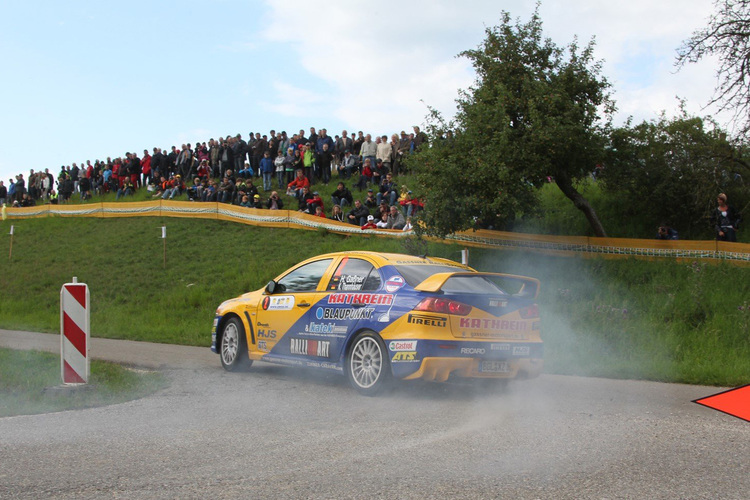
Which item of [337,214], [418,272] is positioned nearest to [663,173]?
[337,214]

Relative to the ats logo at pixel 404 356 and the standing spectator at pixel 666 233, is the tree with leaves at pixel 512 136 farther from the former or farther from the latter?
the ats logo at pixel 404 356

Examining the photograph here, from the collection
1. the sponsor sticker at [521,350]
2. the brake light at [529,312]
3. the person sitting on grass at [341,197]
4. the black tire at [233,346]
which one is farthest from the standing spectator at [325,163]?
the sponsor sticker at [521,350]

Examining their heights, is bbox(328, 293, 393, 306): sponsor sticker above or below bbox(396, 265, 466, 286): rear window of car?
below

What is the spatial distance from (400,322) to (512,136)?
1219 centimetres

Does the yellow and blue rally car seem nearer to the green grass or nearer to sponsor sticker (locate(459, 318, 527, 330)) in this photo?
sponsor sticker (locate(459, 318, 527, 330))

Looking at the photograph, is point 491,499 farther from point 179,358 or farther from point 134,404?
point 179,358

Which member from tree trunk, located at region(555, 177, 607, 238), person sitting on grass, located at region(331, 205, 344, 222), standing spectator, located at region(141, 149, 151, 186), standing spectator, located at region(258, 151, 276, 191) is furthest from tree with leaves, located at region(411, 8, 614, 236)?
standing spectator, located at region(141, 149, 151, 186)

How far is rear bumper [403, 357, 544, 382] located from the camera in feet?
26.1

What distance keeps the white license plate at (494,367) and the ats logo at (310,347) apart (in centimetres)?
189

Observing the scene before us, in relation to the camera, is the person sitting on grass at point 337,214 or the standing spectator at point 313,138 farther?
the standing spectator at point 313,138

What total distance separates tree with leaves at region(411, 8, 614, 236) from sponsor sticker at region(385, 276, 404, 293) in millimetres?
9495

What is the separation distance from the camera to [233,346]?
1070 centimetres

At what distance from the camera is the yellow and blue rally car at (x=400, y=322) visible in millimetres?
8094

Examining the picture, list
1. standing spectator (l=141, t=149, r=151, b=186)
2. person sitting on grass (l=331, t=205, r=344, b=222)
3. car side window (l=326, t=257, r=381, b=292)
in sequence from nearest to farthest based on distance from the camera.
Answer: car side window (l=326, t=257, r=381, b=292) < person sitting on grass (l=331, t=205, r=344, b=222) < standing spectator (l=141, t=149, r=151, b=186)
